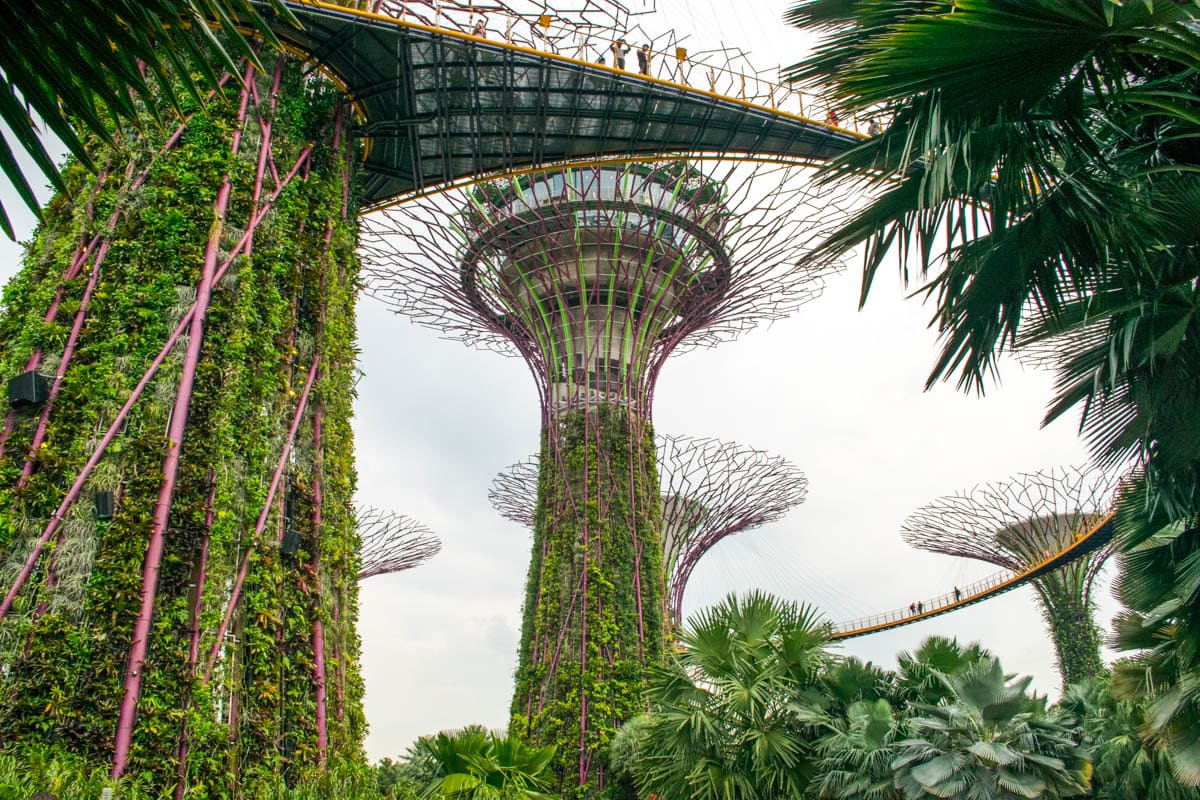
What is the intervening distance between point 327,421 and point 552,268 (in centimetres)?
1163

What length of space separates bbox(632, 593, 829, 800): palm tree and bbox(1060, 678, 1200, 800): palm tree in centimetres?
334

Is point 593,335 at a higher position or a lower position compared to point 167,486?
higher

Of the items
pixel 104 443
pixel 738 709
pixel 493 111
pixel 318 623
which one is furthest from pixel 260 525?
pixel 493 111

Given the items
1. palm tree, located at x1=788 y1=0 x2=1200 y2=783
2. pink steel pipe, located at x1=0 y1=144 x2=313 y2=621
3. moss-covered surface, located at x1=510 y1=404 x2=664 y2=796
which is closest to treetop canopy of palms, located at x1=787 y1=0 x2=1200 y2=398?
palm tree, located at x1=788 y1=0 x2=1200 y2=783

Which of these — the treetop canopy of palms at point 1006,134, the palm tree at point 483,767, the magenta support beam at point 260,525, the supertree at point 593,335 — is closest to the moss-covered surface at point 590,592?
the supertree at point 593,335

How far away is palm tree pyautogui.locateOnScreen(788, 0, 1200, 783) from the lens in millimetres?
4336

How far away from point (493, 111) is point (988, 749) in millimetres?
12255

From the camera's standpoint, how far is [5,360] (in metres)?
8.66

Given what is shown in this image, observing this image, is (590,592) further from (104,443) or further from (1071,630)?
(1071,630)

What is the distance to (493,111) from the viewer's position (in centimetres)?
1548

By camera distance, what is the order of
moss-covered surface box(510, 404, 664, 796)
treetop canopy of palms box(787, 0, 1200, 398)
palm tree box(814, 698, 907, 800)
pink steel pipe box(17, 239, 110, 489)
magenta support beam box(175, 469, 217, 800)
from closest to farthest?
treetop canopy of palms box(787, 0, 1200, 398) < magenta support beam box(175, 469, 217, 800) < pink steel pipe box(17, 239, 110, 489) < palm tree box(814, 698, 907, 800) < moss-covered surface box(510, 404, 664, 796)

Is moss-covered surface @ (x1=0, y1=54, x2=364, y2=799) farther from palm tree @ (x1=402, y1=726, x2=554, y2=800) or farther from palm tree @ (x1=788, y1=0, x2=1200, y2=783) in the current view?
palm tree @ (x1=788, y1=0, x2=1200, y2=783)

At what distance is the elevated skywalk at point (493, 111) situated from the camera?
12.2 metres

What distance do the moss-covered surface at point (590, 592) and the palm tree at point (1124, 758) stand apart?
8.77 meters
